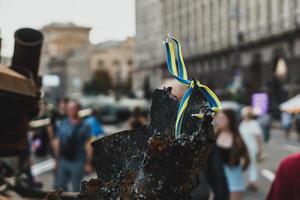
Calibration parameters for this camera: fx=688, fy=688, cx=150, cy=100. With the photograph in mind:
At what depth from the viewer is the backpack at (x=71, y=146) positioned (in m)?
9.64

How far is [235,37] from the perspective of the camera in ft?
198

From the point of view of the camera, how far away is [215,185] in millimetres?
6590

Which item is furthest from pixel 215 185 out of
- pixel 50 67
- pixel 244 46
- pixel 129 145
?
pixel 50 67

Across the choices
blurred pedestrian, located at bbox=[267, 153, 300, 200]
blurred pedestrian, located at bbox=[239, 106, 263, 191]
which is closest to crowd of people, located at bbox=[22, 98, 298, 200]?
blurred pedestrian, located at bbox=[267, 153, 300, 200]

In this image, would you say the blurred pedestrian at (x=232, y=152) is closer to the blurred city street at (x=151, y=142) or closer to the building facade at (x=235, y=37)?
the blurred city street at (x=151, y=142)

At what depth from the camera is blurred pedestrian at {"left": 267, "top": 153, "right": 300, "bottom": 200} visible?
12.2 feet

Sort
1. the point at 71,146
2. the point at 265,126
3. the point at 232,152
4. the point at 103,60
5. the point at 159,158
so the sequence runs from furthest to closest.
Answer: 1. the point at 103,60
2. the point at 265,126
3. the point at 71,146
4. the point at 232,152
5. the point at 159,158

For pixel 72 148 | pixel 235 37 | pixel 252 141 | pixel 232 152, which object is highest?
pixel 235 37

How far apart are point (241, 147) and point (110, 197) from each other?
6.47m

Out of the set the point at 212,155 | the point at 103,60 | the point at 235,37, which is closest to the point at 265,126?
the point at 212,155

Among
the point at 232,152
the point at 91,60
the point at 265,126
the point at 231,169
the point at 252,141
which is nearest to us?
the point at 232,152

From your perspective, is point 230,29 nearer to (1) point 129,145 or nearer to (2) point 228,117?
(2) point 228,117

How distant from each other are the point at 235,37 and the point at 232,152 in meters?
52.9

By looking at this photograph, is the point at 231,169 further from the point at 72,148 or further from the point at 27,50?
the point at 27,50
